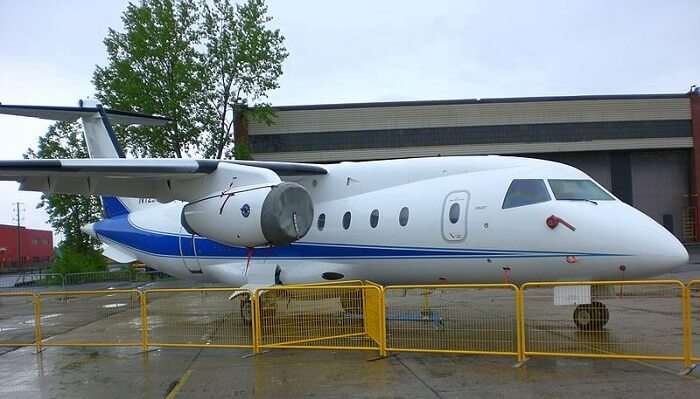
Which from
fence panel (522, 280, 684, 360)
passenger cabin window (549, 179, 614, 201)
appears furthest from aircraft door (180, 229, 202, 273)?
passenger cabin window (549, 179, 614, 201)

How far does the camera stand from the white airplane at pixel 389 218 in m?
9.91

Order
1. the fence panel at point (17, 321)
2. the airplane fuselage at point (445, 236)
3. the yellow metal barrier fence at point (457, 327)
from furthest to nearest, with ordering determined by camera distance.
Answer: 1. the fence panel at point (17, 321)
2. the airplane fuselage at point (445, 236)
3. the yellow metal barrier fence at point (457, 327)

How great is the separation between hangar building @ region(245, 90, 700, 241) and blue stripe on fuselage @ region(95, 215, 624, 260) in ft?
59.0

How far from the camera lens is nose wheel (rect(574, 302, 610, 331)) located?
1001 centimetres

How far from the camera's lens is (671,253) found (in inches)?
369

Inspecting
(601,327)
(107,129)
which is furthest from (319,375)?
(107,129)

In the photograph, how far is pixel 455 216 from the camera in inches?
444

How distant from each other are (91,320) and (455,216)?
10.4 metres

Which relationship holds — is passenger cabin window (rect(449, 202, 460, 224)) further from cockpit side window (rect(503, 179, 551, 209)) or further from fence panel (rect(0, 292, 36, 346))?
fence panel (rect(0, 292, 36, 346))

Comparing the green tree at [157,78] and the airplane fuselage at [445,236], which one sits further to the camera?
the green tree at [157,78]

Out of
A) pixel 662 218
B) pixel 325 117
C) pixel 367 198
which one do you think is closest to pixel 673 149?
pixel 662 218

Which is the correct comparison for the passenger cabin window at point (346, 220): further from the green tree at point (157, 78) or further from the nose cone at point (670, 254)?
the green tree at point (157, 78)

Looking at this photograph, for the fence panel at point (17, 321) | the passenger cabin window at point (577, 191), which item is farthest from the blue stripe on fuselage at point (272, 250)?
the fence panel at point (17, 321)

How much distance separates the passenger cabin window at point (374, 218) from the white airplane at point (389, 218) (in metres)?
0.03
